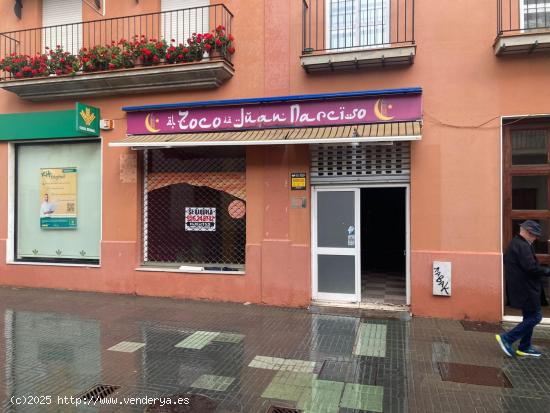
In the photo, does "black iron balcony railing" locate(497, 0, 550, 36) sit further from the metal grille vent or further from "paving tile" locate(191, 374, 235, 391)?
"paving tile" locate(191, 374, 235, 391)

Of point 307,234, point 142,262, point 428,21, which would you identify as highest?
point 428,21

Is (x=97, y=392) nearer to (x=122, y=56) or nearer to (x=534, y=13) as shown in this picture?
(x=122, y=56)

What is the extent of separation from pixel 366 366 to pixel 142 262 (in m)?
5.52

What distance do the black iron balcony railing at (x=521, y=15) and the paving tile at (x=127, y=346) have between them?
23.8ft

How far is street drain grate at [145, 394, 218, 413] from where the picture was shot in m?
4.17

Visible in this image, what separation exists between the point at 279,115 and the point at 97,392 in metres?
5.33

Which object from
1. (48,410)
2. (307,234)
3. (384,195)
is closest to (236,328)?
(307,234)

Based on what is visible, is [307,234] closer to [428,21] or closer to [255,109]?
[255,109]

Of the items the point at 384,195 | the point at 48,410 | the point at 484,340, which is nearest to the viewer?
the point at 48,410

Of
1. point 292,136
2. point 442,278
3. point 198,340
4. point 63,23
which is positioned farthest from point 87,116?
point 442,278

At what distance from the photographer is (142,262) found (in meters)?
9.19

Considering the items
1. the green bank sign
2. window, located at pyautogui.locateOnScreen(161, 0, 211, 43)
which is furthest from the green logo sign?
window, located at pyautogui.locateOnScreen(161, 0, 211, 43)

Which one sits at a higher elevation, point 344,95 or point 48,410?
point 344,95

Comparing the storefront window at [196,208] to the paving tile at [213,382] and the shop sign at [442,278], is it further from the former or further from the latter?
the paving tile at [213,382]
